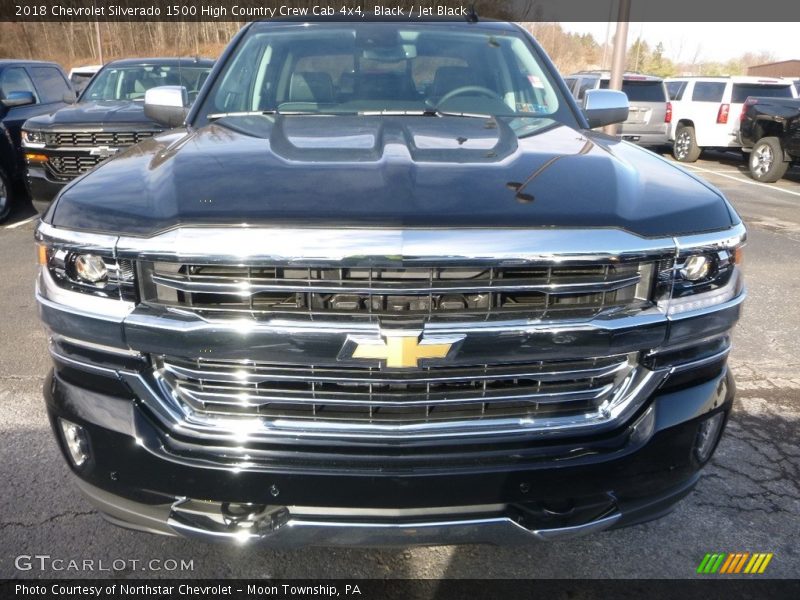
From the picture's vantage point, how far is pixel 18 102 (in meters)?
7.92

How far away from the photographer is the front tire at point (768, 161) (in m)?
12.0

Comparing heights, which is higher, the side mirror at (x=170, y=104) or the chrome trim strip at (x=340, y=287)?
the side mirror at (x=170, y=104)

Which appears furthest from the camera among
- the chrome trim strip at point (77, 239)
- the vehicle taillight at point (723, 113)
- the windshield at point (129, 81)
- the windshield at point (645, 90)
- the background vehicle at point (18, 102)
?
the windshield at point (645, 90)

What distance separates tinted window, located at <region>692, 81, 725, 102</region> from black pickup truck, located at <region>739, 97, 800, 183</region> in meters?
2.28

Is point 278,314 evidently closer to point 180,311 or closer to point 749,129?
point 180,311

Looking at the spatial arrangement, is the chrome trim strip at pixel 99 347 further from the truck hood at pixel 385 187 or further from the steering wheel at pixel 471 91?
the steering wheel at pixel 471 91

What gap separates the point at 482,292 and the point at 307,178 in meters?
0.59

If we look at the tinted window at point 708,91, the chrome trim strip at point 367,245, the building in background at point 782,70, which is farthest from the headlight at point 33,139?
the building in background at point 782,70

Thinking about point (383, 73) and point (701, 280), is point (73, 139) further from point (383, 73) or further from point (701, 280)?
point (701, 280)

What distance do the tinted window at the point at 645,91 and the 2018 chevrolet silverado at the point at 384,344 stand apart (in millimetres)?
14034

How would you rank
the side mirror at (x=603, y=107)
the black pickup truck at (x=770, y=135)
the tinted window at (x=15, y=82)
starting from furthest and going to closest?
1. the black pickup truck at (x=770, y=135)
2. the tinted window at (x=15, y=82)
3. the side mirror at (x=603, y=107)

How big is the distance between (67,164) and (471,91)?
5.35m
